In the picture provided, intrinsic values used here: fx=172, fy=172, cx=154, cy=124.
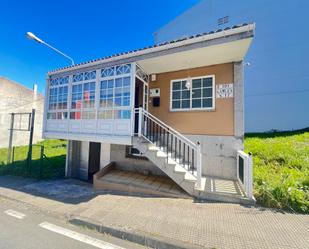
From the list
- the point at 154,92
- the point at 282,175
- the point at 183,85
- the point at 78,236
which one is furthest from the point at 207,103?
the point at 78,236

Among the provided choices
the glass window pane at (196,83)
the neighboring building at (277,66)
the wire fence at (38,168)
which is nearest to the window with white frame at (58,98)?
the wire fence at (38,168)

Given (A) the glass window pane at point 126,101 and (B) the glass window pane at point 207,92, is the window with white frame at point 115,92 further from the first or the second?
(B) the glass window pane at point 207,92

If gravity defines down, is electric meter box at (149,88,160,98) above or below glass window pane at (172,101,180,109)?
above

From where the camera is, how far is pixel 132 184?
611 cm

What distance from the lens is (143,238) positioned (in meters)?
3.34

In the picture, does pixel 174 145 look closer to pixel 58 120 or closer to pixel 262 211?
pixel 262 211

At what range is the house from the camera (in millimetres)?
5488

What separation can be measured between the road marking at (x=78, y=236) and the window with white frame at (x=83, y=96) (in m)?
4.06

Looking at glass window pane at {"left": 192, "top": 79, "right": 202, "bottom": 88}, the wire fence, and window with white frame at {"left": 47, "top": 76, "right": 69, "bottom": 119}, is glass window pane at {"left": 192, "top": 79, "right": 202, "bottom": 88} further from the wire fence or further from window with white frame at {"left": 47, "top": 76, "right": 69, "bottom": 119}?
the wire fence

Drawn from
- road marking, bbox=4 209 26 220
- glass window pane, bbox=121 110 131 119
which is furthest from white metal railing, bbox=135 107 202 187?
road marking, bbox=4 209 26 220

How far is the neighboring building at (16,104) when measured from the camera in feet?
48.5

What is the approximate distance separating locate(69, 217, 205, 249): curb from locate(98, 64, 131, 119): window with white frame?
11.5 ft

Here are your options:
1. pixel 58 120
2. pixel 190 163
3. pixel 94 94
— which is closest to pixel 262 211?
pixel 190 163

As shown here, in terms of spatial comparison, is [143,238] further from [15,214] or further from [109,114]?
[109,114]
